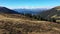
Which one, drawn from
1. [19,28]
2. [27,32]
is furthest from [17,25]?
[27,32]

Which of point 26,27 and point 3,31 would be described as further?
point 26,27

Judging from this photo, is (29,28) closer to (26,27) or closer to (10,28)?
(26,27)

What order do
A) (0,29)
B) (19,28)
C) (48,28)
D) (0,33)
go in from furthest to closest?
(48,28) → (19,28) → (0,29) → (0,33)

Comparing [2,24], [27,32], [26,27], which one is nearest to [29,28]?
[26,27]

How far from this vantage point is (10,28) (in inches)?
1583

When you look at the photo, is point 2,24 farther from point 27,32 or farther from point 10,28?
point 27,32

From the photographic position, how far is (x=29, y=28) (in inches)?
1666

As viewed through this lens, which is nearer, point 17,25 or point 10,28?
point 10,28

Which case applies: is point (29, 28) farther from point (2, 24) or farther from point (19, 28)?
point (2, 24)

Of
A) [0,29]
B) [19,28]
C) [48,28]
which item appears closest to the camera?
[0,29]

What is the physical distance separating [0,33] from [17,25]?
8.90 meters

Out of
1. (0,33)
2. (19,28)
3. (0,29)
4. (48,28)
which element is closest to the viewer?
(0,33)

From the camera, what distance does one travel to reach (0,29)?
38.2 meters

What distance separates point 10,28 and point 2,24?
10.7 ft
